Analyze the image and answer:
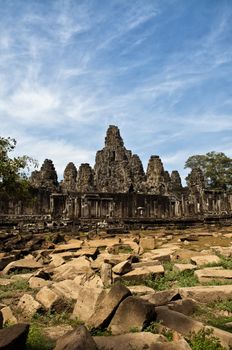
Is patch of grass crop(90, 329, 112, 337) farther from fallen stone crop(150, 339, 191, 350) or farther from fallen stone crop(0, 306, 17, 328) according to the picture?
fallen stone crop(0, 306, 17, 328)

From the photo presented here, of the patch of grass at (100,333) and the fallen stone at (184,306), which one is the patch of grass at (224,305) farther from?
the patch of grass at (100,333)

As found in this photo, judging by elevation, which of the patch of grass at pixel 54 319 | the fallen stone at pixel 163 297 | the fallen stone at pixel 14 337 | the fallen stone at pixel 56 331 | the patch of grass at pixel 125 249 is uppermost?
the patch of grass at pixel 125 249

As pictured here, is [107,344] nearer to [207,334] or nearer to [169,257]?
[207,334]

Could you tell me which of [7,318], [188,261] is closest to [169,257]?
[188,261]

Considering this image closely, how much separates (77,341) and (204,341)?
1.38 m

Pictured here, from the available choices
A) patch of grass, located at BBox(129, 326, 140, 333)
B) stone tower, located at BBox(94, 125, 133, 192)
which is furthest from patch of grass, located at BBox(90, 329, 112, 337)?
stone tower, located at BBox(94, 125, 133, 192)

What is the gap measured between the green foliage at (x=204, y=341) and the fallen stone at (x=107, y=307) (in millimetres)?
961

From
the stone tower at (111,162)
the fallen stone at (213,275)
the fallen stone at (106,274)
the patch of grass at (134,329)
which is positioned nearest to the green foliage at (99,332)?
the patch of grass at (134,329)

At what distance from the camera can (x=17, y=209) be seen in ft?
72.0

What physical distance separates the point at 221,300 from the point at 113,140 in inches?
1747

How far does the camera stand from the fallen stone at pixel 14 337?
119 inches

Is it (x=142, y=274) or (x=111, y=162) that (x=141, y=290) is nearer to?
(x=142, y=274)

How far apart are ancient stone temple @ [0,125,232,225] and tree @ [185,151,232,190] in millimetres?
5845

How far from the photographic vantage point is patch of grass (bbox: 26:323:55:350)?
141 inches
